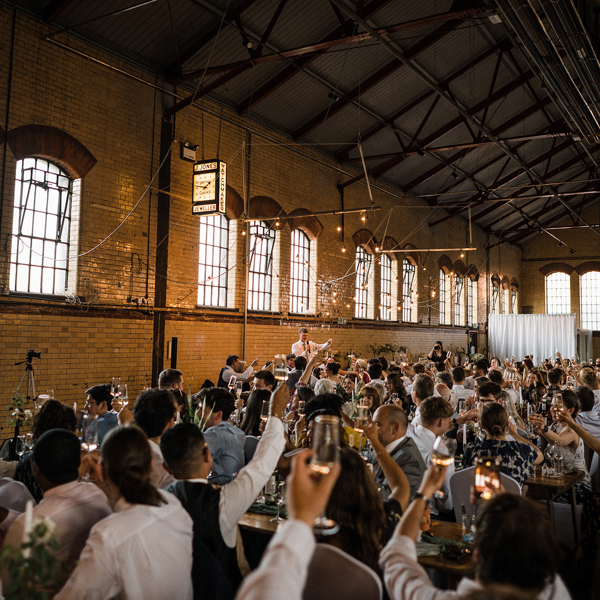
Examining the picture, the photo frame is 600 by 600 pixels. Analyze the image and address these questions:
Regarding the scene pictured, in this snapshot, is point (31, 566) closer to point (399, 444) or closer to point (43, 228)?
point (399, 444)

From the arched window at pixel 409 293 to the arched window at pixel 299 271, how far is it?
16.8 feet

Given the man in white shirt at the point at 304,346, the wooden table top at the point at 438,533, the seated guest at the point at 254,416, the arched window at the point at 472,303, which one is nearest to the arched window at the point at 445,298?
the arched window at the point at 472,303

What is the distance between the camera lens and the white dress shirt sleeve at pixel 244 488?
2.35 metres

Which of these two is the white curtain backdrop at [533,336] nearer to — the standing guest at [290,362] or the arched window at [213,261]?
the standing guest at [290,362]

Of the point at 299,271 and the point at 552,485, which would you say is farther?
the point at 299,271

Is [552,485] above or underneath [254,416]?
underneath

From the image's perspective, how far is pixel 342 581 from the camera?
5.84ft

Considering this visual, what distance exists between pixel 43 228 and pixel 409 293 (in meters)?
11.9

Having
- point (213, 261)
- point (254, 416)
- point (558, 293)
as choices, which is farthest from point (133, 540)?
point (558, 293)

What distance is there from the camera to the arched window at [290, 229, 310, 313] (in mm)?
12492

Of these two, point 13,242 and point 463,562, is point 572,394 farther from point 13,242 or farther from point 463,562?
point 13,242

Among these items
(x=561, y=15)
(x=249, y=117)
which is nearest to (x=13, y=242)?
(x=249, y=117)

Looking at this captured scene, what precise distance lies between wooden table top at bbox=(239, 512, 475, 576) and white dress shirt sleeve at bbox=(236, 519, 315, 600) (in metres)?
1.62

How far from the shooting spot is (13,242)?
24.0ft
